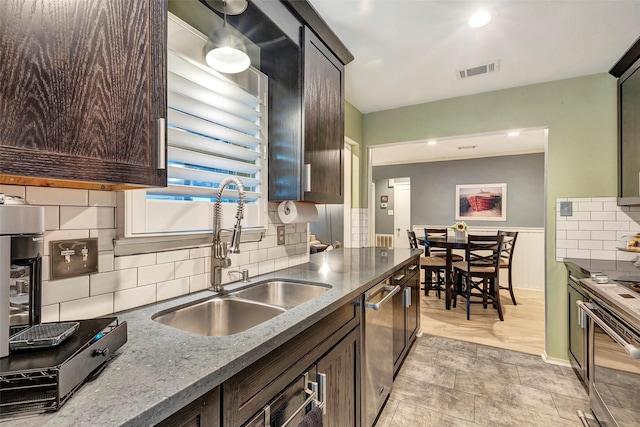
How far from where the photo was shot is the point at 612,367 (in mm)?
1497

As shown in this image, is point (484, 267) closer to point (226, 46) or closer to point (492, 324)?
point (492, 324)

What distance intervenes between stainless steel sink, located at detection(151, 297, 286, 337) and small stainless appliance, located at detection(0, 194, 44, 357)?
54cm

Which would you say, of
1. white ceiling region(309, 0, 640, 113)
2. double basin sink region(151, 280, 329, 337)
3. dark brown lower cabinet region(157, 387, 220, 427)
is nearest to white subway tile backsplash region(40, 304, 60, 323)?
double basin sink region(151, 280, 329, 337)

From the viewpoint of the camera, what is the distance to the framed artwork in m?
5.38

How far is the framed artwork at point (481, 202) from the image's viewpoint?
5.38 meters

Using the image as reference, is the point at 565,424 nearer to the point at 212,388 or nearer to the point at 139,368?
the point at 212,388

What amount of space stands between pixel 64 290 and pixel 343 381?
1.12m

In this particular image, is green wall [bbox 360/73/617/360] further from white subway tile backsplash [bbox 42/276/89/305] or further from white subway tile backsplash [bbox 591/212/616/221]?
white subway tile backsplash [bbox 42/276/89/305]

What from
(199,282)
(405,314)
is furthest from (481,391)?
(199,282)

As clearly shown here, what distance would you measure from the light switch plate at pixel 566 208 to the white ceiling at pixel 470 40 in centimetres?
111

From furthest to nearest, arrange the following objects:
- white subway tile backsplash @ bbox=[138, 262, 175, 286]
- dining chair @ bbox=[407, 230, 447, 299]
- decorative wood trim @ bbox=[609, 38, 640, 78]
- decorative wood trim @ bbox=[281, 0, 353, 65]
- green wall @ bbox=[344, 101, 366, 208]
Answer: dining chair @ bbox=[407, 230, 447, 299] < green wall @ bbox=[344, 101, 366, 208] < decorative wood trim @ bbox=[609, 38, 640, 78] < decorative wood trim @ bbox=[281, 0, 353, 65] < white subway tile backsplash @ bbox=[138, 262, 175, 286]

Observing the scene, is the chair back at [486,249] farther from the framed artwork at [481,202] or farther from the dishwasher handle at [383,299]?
the dishwasher handle at [383,299]

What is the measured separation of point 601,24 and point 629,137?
2.90 feet

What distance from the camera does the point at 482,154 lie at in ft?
18.0
